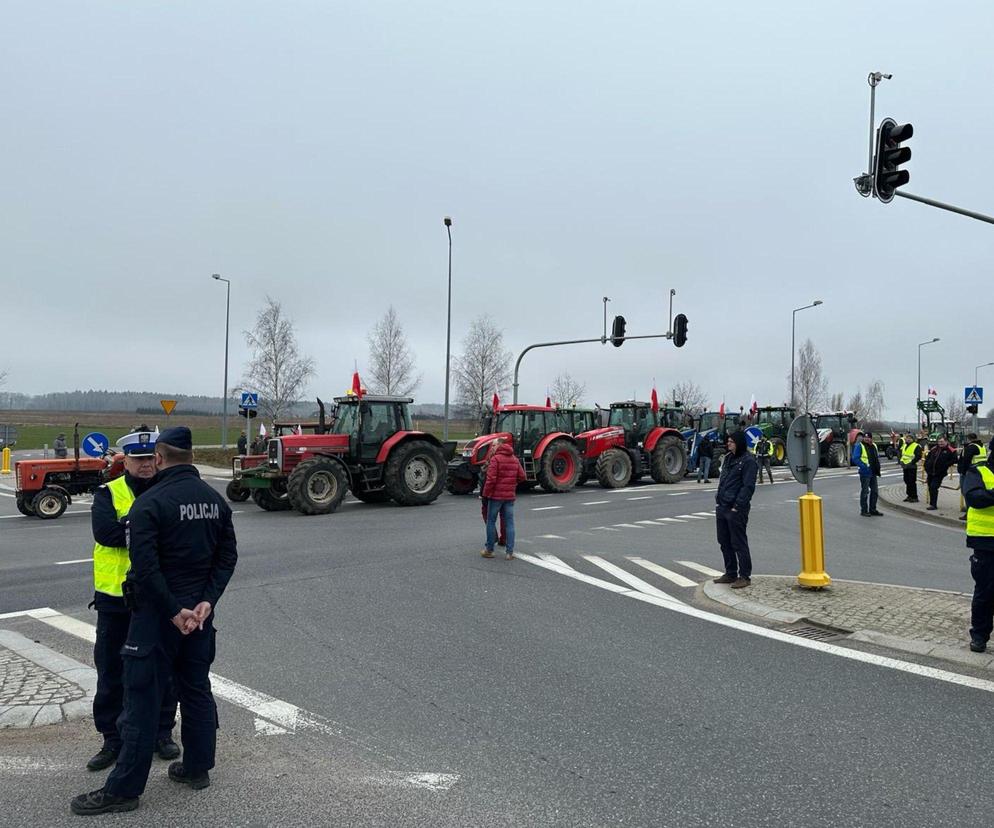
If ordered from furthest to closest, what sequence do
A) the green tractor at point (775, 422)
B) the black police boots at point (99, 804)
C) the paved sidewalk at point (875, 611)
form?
the green tractor at point (775, 422)
the paved sidewalk at point (875, 611)
the black police boots at point (99, 804)

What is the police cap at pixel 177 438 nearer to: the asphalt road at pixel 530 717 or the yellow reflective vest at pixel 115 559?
the yellow reflective vest at pixel 115 559

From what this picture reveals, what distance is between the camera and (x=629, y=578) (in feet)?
29.8


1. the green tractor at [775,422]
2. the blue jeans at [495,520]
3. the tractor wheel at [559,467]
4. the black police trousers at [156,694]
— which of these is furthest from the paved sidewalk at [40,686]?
the green tractor at [775,422]

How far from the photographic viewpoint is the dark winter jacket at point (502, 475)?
10516 millimetres

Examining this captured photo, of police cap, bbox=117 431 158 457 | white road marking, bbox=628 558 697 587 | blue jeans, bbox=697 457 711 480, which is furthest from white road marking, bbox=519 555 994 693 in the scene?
blue jeans, bbox=697 457 711 480

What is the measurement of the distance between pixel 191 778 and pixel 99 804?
1.32ft

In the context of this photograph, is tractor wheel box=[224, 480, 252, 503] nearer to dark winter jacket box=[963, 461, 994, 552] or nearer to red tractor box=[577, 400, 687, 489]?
red tractor box=[577, 400, 687, 489]

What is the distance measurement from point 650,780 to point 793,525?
39.4 ft

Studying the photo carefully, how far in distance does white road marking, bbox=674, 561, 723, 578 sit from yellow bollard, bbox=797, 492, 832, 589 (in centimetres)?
146

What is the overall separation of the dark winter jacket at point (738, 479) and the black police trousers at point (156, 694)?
19.1 ft

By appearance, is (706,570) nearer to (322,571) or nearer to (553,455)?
(322,571)

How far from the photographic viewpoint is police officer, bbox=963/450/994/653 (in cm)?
575

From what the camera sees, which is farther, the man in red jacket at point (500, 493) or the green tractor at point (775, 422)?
the green tractor at point (775, 422)

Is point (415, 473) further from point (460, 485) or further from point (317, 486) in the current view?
point (460, 485)
